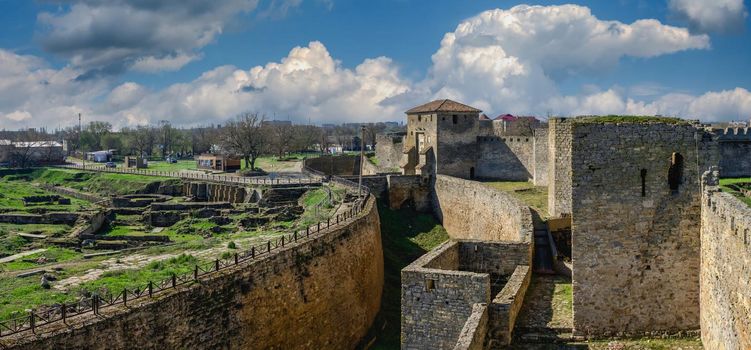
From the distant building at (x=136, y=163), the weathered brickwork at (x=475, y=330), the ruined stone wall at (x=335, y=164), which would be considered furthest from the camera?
the distant building at (x=136, y=163)

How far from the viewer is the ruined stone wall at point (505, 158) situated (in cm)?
4962

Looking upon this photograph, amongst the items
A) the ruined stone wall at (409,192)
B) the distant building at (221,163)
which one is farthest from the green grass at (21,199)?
the ruined stone wall at (409,192)

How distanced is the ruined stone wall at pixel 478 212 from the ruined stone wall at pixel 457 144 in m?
3.07

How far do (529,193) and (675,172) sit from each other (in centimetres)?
2766

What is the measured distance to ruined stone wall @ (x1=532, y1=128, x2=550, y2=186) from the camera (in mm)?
45219

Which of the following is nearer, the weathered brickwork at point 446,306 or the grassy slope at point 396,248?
the weathered brickwork at point 446,306

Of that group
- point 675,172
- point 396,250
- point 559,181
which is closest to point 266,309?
point 559,181

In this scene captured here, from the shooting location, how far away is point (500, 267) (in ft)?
60.6

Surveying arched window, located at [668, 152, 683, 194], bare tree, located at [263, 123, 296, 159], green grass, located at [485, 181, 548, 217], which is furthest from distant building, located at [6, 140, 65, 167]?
arched window, located at [668, 152, 683, 194]

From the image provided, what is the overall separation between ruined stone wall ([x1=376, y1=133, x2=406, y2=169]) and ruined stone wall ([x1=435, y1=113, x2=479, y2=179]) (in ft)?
34.1

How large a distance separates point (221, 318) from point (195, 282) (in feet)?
4.49

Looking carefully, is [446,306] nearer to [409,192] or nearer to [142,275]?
[142,275]

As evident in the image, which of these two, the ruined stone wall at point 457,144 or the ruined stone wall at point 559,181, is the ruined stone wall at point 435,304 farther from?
the ruined stone wall at point 457,144

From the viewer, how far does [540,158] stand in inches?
1801
